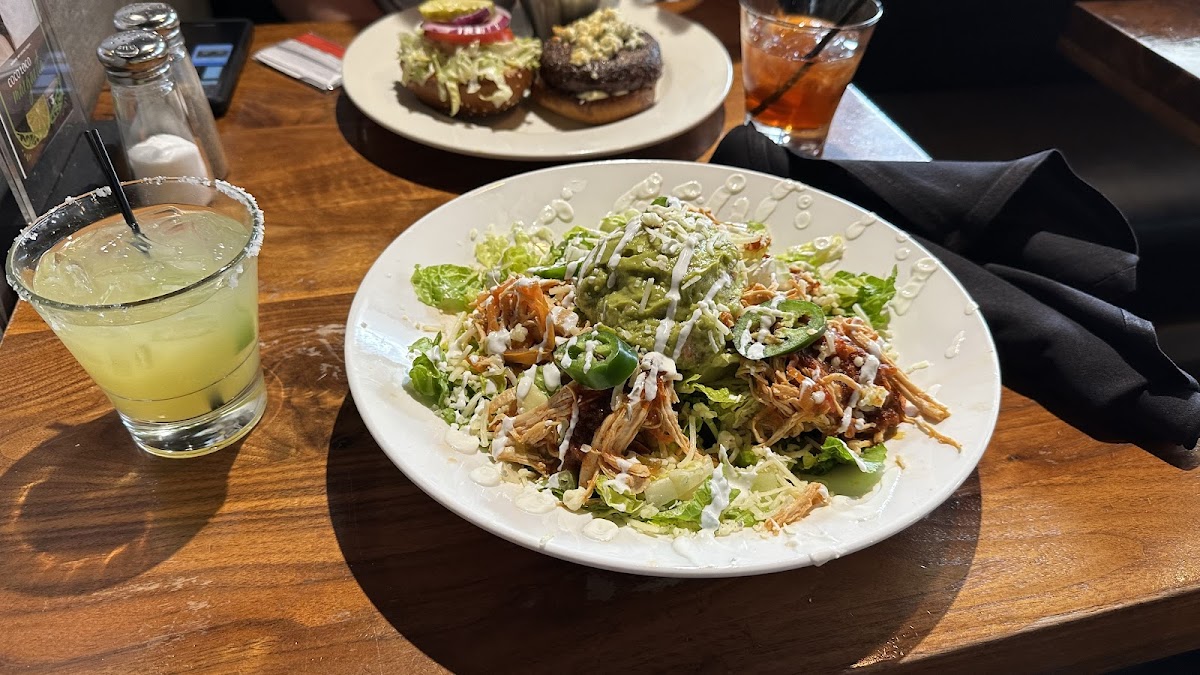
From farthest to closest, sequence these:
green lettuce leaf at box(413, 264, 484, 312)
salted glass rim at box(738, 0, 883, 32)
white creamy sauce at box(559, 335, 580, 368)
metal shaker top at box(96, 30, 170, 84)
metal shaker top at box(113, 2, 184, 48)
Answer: salted glass rim at box(738, 0, 883, 32) < metal shaker top at box(113, 2, 184, 48) < metal shaker top at box(96, 30, 170, 84) < green lettuce leaf at box(413, 264, 484, 312) < white creamy sauce at box(559, 335, 580, 368)

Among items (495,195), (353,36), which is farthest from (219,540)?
(353,36)

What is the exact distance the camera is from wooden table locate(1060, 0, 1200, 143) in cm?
245

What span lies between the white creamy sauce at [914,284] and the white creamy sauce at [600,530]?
0.72m

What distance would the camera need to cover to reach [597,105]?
2.12m

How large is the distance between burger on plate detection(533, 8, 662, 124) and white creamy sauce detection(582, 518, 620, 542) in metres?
1.38

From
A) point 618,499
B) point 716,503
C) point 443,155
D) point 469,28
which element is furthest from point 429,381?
point 469,28

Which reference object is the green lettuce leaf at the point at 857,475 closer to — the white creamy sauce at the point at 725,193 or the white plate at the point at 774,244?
the white plate at the point at 774,244

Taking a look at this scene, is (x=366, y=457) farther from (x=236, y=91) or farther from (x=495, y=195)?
(x=236, y=91)

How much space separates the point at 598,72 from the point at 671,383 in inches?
45.9

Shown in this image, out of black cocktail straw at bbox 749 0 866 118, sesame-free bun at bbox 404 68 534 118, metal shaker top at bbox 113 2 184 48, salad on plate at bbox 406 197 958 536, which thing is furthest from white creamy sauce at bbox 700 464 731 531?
metal shaker top at bbox 113 2 184 48

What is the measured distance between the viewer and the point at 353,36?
8.54 feet

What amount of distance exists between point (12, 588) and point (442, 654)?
59 centimetres

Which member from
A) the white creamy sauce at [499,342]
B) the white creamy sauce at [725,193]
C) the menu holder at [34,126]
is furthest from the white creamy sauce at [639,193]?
the menu holder at [34,126]

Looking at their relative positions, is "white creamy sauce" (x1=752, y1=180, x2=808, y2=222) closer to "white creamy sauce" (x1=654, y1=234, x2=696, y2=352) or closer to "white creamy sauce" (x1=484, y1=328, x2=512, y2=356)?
"white creamy sauce" (x1=654, y1=234, x2=696, y2=352)
